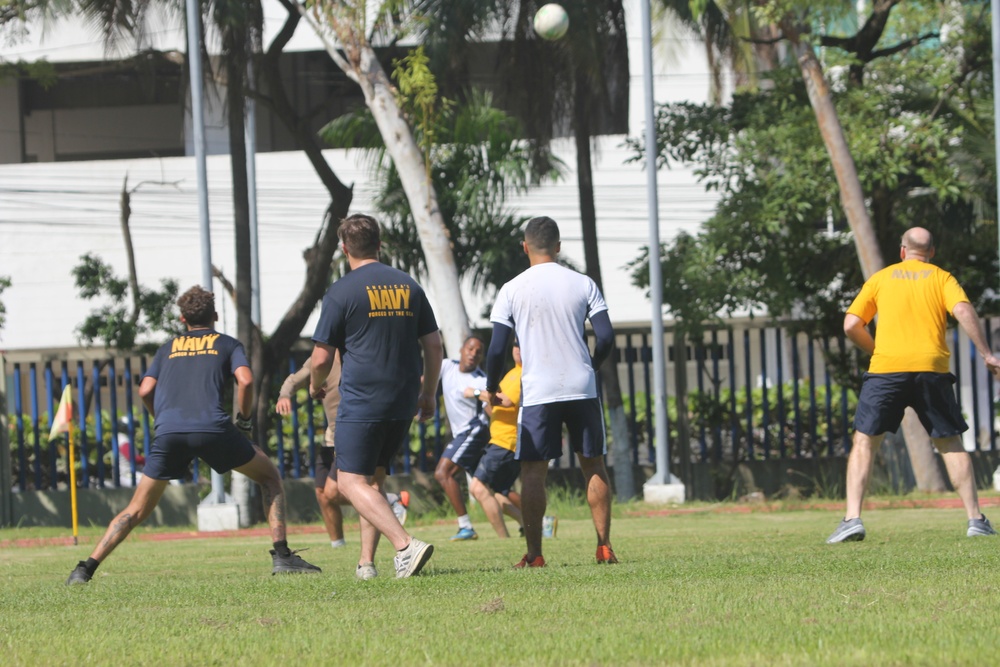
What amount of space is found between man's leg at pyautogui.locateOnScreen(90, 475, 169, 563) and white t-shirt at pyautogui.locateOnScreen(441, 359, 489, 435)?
14.0ft

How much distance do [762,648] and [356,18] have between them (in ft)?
40.1

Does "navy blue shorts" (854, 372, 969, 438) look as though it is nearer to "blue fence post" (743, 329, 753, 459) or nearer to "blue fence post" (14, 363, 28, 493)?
"blue fence post" (743, 329, 753, 459)

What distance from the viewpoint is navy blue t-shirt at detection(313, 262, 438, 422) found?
6.98 m

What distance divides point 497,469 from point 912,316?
3872 mm

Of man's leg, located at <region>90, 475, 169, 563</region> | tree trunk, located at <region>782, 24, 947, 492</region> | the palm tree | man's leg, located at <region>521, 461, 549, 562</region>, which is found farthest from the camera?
the palm tree

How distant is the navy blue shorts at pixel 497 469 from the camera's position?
11211 millimetres

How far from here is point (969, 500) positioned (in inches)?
340

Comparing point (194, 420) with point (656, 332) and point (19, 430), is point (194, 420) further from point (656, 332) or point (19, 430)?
point (656, 332)

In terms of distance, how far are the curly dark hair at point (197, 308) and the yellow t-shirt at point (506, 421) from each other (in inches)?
141

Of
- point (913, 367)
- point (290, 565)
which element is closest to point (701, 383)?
point (913, 367)

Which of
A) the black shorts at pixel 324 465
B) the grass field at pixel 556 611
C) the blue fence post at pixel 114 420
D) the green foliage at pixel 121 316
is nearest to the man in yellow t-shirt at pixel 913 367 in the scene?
the grass field at pixel 556 611

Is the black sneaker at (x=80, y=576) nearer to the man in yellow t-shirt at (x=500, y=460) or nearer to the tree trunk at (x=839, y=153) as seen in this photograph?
the man in yellow t-shirt at (x=500, y=460)

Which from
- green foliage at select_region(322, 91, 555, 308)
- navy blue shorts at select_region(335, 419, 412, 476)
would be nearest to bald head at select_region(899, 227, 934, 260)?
navy blue shorts at select_region(335, 419, 412, 476)

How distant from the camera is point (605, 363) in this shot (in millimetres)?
17312
